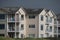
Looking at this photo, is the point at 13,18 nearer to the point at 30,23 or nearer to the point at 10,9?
the point at 10,9

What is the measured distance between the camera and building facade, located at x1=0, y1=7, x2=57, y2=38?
47.5ft

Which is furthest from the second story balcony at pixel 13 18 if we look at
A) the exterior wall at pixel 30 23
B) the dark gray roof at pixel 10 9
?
the exterior wall at pixel 30 23

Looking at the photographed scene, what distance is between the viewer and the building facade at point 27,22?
14469 mm

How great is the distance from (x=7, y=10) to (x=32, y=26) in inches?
24.5

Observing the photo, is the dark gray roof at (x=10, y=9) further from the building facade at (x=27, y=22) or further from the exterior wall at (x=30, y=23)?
the exterior wall at (x=30, y=23)

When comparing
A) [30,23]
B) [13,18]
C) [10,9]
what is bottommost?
[30,23]

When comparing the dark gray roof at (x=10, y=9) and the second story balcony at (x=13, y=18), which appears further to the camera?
the second story balcony at (x=13, y=18)

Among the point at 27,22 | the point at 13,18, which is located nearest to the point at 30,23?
the point at 27,22

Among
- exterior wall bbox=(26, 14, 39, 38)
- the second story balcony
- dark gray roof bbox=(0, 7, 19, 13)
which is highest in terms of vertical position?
dark gray roof bbox=(0, 7, 19, 13)

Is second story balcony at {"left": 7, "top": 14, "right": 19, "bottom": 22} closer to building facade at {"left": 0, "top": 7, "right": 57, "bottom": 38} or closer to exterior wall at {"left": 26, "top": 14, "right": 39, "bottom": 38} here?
building facade at {"left": 0, "top": 7, "right": 57, "bottom": 38}

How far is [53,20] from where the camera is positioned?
1462 centimetres

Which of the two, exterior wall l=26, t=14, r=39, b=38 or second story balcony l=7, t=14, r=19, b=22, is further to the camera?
second story balcony l=7, t=14, r=19, b=22

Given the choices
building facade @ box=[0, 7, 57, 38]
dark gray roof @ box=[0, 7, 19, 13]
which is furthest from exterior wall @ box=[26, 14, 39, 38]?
dark gray roof @ box=[0, 7, 19, 13]

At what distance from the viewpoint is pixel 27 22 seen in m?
14.5
